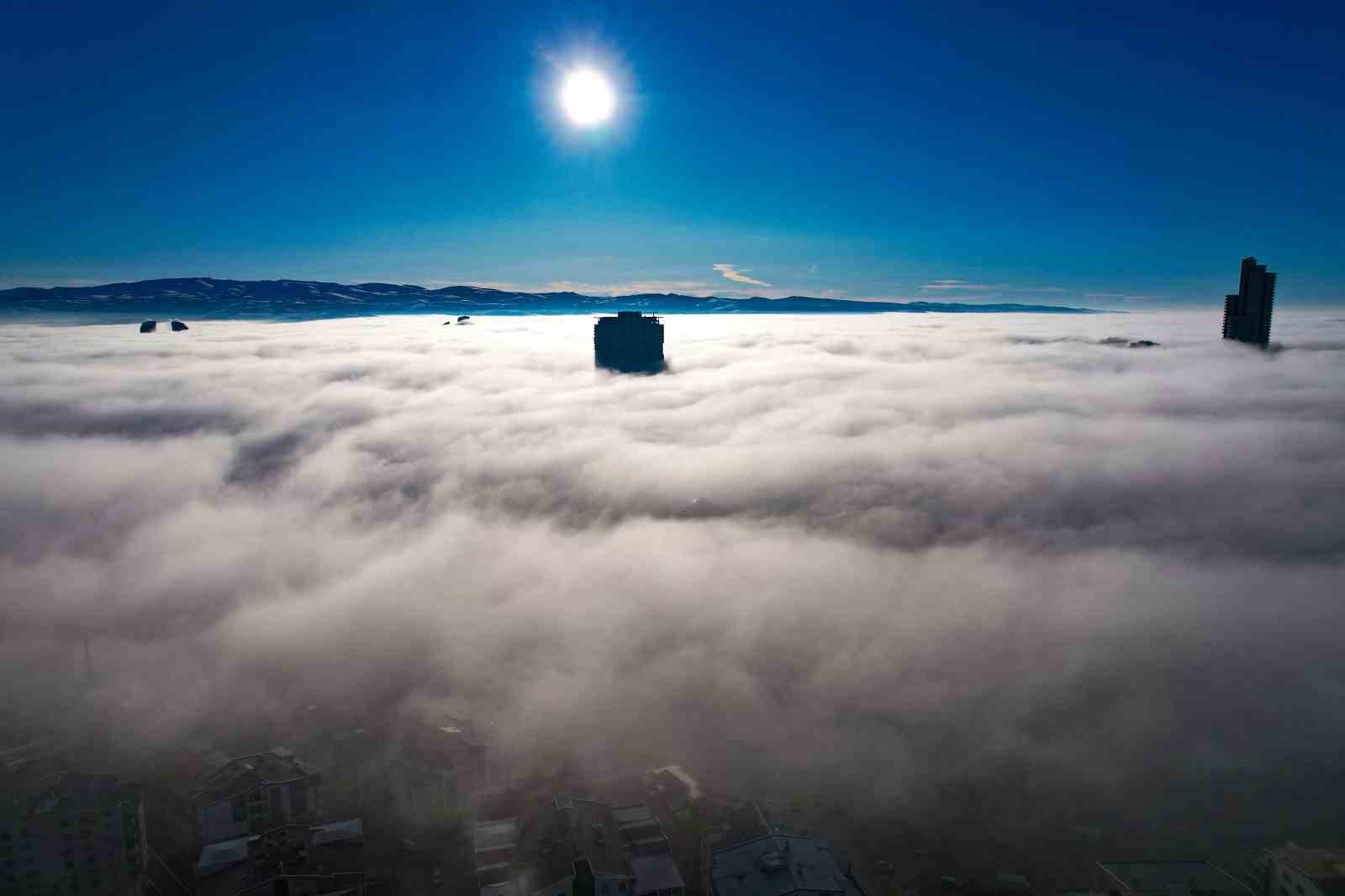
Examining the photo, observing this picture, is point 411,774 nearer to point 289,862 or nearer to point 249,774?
point 289,862

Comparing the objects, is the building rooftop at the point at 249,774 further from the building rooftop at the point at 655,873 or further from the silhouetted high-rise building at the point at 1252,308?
the silhouetted high-rise building at the point at 1252,308

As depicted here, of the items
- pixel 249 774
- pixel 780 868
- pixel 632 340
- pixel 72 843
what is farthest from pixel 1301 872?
pixel 632 340

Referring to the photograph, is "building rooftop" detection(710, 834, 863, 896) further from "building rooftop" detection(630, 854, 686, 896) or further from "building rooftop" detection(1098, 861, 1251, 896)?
"building rooftop" detection(1098, 861, 1251, 896)

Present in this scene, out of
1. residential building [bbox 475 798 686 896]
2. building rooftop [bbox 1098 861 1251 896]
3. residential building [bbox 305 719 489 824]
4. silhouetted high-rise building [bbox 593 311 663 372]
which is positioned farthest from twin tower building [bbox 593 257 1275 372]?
building rooftop [bbox 1098 861 1251 896]

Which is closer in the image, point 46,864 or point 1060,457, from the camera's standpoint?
point 46,864

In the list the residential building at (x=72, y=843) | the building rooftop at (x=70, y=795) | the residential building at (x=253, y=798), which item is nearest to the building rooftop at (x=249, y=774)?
the residential building at (x=253, y=798)

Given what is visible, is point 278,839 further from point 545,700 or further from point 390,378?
point 390,378

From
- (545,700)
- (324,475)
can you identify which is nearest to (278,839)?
(545,700)
